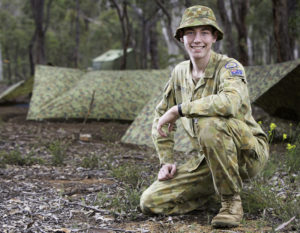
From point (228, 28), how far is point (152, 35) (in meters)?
8.49

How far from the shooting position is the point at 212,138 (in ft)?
7.97

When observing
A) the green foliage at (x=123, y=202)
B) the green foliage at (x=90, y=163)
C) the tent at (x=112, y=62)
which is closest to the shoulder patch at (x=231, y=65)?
the green foliage at (x=123, y=202)

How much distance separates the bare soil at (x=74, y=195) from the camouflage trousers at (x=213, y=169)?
103mm

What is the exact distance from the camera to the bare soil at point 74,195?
2570 mm

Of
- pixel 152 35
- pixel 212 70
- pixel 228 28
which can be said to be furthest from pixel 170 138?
pixel 152 35

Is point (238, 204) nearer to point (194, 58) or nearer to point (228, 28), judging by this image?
point (194, 58)

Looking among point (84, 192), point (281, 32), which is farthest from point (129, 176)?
point (281, 32)

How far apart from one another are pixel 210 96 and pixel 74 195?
1.45 m

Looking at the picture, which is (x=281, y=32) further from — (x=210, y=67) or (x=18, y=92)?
(x=18, y=92)

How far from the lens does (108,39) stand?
89.7 ft

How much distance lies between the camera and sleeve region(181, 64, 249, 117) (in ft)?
8.04

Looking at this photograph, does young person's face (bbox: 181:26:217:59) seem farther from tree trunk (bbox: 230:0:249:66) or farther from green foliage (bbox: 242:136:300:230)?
tree trunk (bbox: 230:0:249:66)

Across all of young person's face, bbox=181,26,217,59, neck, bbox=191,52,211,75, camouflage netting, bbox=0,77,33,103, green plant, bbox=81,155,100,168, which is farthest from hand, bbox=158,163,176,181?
camouflage netting, bbox=0,77,33,103

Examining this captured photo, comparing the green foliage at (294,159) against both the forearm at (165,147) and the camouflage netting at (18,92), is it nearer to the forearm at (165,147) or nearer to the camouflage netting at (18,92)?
the forearm at (165,147)
